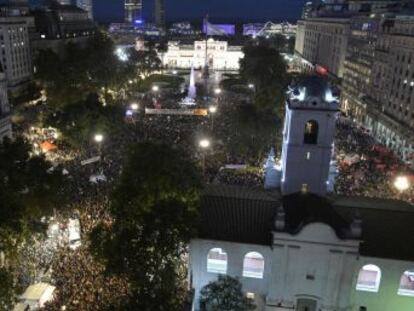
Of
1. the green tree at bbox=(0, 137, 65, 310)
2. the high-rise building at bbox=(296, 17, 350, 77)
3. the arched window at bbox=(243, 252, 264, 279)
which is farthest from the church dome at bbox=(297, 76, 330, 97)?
the high-rise building at bbox=(296, 17, 350, 77)

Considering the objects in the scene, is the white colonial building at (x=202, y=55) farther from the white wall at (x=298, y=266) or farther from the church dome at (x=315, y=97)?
the white wall at (x=298, y=266)

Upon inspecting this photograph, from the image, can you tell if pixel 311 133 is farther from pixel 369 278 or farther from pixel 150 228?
pixel 150 228

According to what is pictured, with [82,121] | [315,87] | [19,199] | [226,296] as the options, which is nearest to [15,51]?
[82,121]

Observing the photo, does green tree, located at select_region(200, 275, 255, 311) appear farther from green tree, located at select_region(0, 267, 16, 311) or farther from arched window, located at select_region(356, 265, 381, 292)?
green tree, located at select_region(0, 267, 16, 311)

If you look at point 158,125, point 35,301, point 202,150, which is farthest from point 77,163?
point 35,301

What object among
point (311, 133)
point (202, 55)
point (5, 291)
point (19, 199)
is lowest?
point (5, 291)
